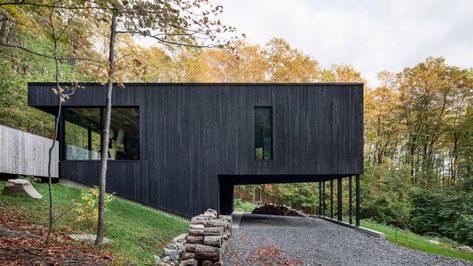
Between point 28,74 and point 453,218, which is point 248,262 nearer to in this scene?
point 28,74

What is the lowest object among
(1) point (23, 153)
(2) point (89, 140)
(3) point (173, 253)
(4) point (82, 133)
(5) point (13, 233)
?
(3) point (173, 253)

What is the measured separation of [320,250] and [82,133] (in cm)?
903

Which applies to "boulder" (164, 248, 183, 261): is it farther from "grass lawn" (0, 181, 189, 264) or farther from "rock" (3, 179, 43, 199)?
"rock" (3, 179, 43, 199)

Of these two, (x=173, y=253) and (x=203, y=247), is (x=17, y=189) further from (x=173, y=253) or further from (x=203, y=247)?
(x=203, y=247)

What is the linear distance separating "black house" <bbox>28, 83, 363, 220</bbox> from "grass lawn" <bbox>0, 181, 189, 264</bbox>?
5.67 feet

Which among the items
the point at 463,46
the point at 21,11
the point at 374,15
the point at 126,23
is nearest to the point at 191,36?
the point at 126,23

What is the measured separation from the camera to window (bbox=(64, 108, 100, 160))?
1124cm

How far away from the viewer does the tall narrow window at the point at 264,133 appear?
36.5ft

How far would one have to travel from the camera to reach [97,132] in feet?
38.5

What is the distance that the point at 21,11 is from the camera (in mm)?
4285

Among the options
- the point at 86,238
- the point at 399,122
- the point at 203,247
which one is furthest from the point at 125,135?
the point at 399,122

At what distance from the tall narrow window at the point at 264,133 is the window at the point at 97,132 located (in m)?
4.10

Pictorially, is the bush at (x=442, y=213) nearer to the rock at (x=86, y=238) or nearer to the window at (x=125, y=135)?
the window at (x=125, y=135)

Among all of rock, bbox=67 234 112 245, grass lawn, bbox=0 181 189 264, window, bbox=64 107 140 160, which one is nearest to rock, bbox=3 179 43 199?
grass lawn, bbox=0 181 189 264
